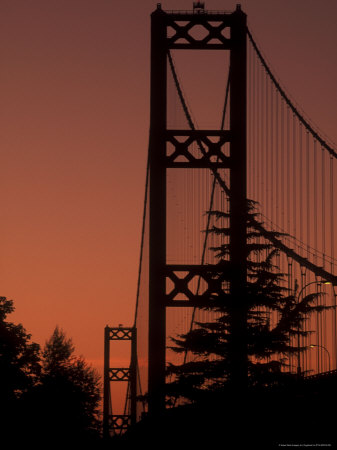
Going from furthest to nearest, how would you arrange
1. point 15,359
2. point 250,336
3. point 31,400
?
point 15,359, point 31,400, point 250,336

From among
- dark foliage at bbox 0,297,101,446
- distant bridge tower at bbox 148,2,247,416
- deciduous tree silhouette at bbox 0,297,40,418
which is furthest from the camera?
deciduous tree silhouette at bbox 0,297,40,418

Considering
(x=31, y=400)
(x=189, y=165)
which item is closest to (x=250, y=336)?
(x=189, y=165)

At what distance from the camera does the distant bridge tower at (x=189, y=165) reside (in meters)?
34.4

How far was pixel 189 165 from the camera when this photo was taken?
3616cm

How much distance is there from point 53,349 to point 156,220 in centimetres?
9187

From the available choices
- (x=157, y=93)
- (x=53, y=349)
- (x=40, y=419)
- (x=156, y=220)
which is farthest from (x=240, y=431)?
(x=53, y=349)

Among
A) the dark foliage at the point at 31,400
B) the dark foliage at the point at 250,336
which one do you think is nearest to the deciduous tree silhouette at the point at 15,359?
the dark foliage at the point at 31,400

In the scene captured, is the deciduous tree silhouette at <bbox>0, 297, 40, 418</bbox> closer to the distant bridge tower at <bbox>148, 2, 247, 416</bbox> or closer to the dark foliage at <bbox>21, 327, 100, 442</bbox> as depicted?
the dark foliage at <bbox>21, 327, 100, 442</bbox>

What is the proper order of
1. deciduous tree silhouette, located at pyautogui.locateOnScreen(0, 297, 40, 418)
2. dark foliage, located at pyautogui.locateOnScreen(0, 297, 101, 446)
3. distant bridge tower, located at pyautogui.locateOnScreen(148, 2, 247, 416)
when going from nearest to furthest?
distant bridge tower, located at pyautogui.locateOnScreen(148, 2, 247, 416) < dark foliage, located at pyautogui.locateOnScreen(0, 297, 101, 446) < deciduous tree silhouette, located at pyautogui.locateOnScreen(0, 297, 40, 418)

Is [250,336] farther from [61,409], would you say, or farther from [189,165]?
[61,409]

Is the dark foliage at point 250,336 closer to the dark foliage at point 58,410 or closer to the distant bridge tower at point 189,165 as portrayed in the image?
the distant bridge tower at point 189,165

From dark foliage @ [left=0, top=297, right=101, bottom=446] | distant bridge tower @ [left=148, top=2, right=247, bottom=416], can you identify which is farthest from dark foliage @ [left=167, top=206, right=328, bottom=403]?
dark foliage @ [left=0, top=297, right=101, bottom=446]

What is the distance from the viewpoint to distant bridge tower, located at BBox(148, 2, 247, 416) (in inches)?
1353

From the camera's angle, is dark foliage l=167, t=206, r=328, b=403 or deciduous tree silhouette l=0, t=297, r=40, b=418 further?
deciduous tree silhouette l=0, t=297, r=40, b=418
